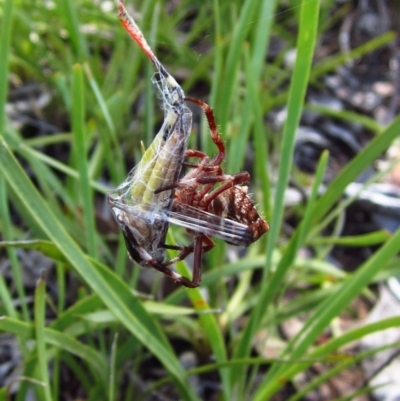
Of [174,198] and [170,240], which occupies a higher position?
[174,198]

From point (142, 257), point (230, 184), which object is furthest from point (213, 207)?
point (142, 257)

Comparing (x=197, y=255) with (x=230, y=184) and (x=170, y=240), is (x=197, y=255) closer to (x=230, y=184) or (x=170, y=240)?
(x=170, y=240)

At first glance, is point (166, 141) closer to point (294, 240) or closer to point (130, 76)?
point (294, 240)

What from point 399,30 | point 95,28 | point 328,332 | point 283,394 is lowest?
point 283,394

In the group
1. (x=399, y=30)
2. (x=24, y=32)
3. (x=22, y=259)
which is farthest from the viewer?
(x=399, y=30)

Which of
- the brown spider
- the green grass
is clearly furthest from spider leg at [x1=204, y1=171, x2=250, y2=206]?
the green grass

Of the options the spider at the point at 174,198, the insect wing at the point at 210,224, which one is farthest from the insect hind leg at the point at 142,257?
the insect wing at the point at 210,224

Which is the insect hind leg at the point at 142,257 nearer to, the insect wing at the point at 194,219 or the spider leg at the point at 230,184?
the insect wing at the point at 194,219

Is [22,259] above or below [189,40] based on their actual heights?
below

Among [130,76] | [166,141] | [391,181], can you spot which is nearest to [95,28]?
[130,76]
